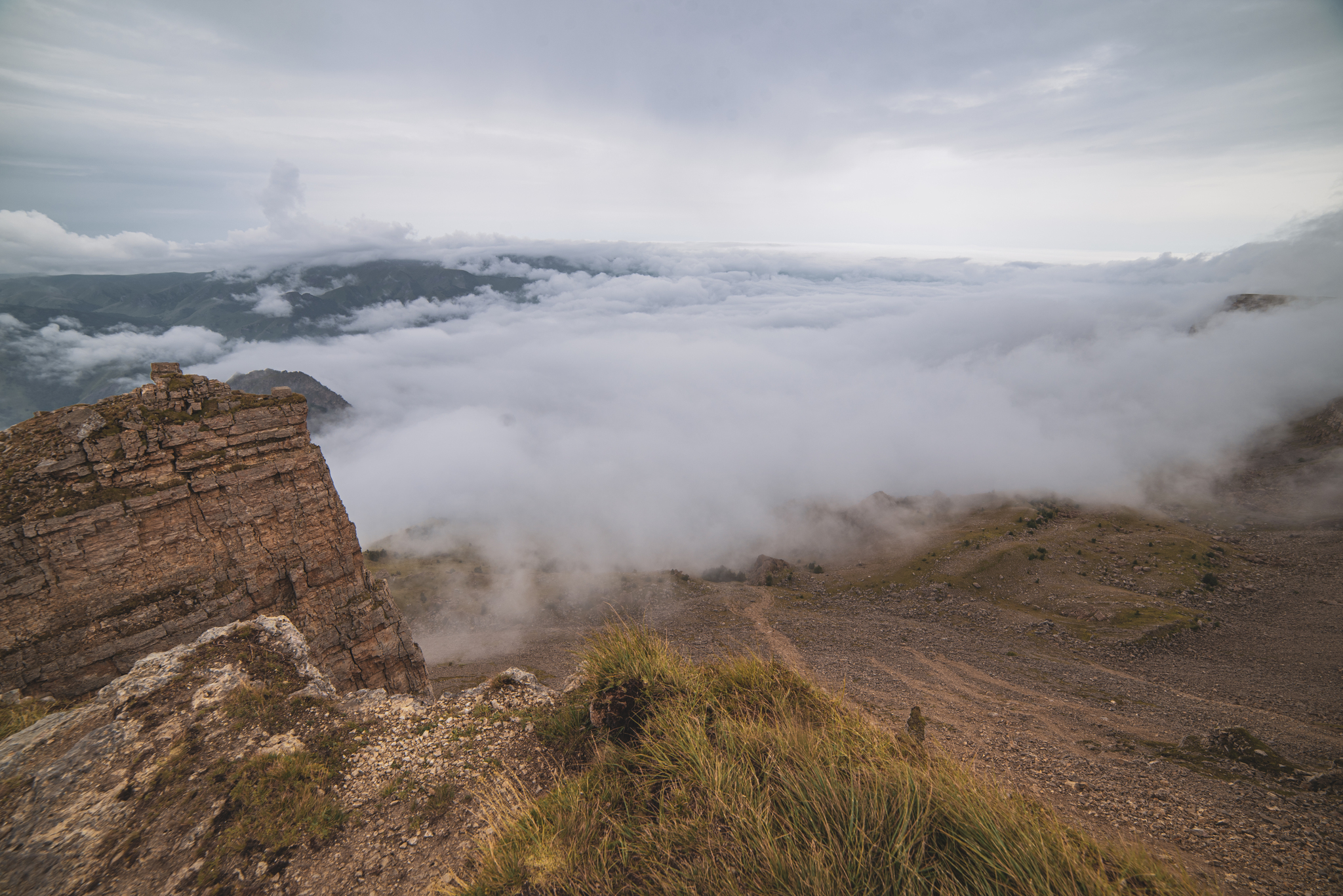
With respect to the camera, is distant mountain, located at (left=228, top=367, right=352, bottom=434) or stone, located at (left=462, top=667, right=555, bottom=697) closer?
stone, located at (left=462, top=667, right=555, bottom=697)

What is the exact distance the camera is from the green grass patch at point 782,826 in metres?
3.29

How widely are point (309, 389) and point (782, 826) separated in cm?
18233

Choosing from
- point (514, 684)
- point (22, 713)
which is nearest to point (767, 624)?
point (514, 684)

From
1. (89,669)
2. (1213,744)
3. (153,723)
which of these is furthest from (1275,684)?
(89,669)

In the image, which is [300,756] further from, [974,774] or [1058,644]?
[1058,644]

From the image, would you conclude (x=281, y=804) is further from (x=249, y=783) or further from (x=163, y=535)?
(x=163, y=535)

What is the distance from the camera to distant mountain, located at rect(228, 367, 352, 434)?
135m

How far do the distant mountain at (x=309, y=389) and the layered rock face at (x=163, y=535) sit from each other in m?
124

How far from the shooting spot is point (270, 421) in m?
17.2

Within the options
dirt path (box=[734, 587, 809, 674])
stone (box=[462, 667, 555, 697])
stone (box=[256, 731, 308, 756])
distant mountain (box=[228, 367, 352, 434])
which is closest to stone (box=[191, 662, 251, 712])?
stone (box=[256, 731, 308, 756])

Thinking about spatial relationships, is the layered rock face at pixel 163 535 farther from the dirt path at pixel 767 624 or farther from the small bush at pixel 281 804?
the dirt path at pixel 767 624

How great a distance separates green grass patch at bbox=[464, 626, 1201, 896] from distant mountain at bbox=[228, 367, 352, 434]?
143467mm

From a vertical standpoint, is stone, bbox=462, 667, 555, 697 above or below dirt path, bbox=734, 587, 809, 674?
above

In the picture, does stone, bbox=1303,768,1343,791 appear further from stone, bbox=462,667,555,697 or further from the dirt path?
stone, bbox=462,667,555,697
